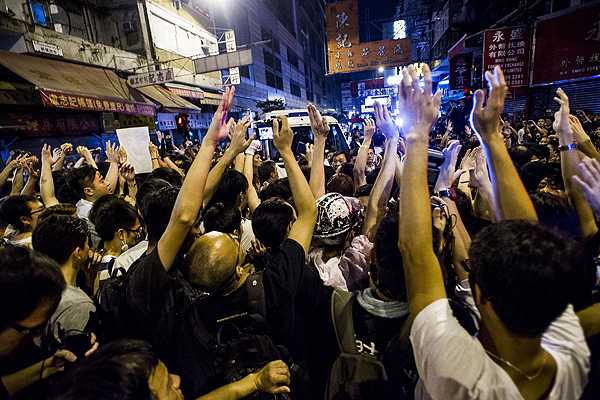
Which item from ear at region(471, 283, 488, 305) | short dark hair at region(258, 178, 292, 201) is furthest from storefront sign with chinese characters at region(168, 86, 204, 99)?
ear at region(471, 283, 488, 305)

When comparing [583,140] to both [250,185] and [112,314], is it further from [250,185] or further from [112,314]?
[112,314]

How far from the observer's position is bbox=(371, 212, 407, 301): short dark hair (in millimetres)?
1397

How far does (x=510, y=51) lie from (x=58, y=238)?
1238 cm

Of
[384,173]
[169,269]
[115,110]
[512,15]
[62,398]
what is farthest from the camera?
[115,110]

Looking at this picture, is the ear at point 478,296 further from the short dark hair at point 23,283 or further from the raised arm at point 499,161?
the short dark hair at point 23,283

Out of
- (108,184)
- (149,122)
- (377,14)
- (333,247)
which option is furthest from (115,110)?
(377,14)

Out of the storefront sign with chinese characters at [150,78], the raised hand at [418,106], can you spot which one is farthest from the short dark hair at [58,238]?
the storefront sign with chinese characters at [150,78]

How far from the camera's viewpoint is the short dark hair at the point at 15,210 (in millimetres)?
3061

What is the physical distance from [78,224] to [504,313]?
2.38 metres

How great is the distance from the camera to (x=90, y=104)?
10922 millimetres

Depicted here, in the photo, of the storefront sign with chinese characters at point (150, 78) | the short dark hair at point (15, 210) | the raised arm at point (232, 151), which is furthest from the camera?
the storefront sign with chinese characters at point (150, 78)

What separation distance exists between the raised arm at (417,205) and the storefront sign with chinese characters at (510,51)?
420 inches

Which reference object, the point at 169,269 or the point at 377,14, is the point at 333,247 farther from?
the point at 377,14

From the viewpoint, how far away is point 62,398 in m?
0.86
